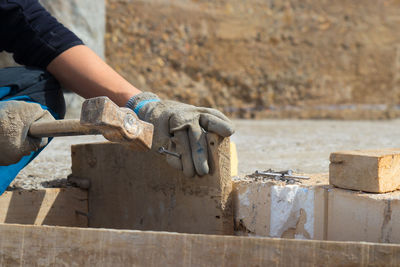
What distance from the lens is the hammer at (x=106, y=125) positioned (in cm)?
139

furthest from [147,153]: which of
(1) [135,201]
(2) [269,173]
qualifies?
(2) [269,173]

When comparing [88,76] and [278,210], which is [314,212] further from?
[88,76]

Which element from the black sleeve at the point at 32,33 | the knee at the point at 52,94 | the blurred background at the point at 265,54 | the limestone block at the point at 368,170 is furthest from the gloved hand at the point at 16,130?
the blurred background at the point at 265,54

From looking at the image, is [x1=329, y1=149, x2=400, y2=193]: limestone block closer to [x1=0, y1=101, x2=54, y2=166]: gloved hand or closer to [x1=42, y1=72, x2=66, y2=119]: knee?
[x1=0, y1=101, x2=54, y2=166]: gloved hand

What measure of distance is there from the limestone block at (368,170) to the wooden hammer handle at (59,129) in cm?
78

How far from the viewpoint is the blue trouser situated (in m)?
2.02

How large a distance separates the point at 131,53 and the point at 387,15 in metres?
3.76

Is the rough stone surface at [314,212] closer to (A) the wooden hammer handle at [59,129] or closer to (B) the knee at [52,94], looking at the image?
(A) the wooden hammer handle at [59,129]

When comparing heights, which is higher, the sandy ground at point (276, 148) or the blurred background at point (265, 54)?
the blurred background at point (265, 54)

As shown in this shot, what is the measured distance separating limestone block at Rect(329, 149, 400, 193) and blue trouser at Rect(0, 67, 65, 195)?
1.17 meters

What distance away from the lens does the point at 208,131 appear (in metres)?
1.78

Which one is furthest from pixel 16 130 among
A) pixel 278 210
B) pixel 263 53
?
pixel 263 53

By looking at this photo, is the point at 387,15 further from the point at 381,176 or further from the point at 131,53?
the point at 381,176

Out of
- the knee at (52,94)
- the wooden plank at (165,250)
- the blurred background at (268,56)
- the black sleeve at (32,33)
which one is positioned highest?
the blurred background at (268,56)
